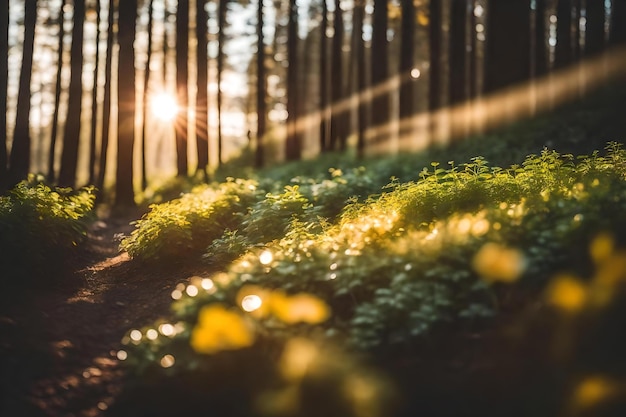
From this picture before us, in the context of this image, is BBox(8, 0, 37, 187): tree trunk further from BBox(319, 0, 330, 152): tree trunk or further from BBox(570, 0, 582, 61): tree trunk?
BBox(570, 0, 582, 61): tree trunk

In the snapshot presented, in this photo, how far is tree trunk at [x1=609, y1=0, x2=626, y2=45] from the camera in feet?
61.4

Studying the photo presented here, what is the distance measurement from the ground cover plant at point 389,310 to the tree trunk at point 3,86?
7.68 metres

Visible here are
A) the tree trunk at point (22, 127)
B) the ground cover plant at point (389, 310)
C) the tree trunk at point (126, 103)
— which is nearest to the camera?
the ground cover plant at point (389, 310)

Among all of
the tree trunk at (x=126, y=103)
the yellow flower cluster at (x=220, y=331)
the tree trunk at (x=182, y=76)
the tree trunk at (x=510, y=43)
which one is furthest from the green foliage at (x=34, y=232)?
the tree trunk at (x=510, y=43)

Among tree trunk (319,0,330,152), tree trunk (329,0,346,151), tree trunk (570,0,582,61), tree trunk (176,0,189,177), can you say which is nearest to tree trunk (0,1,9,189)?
tree trunk (176,0,189,177)

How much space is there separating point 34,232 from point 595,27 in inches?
788

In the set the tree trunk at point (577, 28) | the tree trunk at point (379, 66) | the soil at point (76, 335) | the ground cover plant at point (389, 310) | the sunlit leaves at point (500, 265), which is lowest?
the soil at point (76, 335)

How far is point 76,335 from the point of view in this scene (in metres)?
5.78

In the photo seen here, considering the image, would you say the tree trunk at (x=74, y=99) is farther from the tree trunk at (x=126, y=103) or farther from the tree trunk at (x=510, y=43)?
the tree trunk at (x=510, y=43)

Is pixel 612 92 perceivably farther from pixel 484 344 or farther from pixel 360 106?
pixel 484 344

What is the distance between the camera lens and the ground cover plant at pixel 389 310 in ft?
12.0

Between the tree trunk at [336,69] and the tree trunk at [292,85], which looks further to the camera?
the tree trunk at [336,69]

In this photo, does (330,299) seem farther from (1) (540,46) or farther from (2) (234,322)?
(1) (540,46)

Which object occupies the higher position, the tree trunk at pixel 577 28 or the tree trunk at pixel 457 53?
the tree trunk at pixel 577 28
